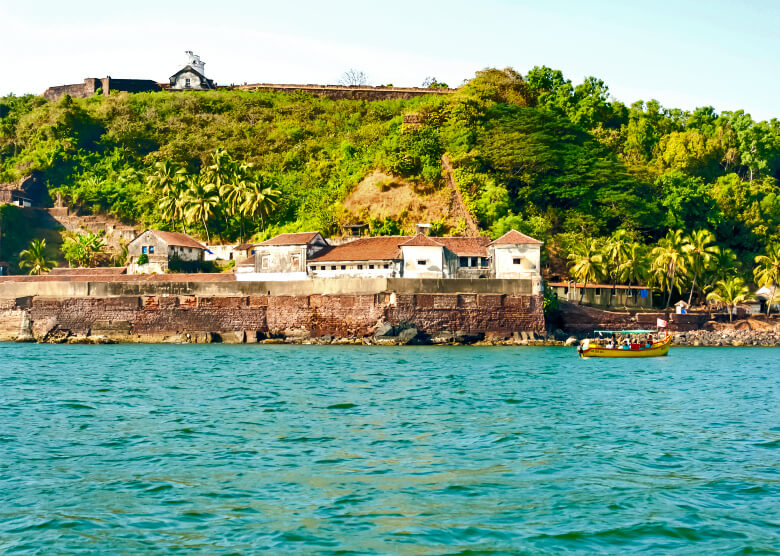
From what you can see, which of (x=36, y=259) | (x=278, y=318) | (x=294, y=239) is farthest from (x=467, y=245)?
(x=36, y=259)

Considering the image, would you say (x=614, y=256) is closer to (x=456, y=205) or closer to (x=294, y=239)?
(x=456, y=205)

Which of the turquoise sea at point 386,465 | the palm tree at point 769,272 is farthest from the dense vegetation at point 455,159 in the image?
the turquoise sea at point 386,465

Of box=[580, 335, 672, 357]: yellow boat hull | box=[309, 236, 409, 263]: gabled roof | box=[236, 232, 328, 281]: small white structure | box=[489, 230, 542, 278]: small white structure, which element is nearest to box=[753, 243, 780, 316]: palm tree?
box=[580, 335, 672, 357]: yellow boat hull

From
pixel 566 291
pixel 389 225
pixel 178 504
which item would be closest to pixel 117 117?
pixel 389 225

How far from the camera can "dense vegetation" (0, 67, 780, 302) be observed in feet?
212

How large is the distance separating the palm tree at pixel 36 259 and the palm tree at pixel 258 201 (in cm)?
1722

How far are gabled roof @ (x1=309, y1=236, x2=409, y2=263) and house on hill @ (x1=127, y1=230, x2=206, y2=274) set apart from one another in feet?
40.2

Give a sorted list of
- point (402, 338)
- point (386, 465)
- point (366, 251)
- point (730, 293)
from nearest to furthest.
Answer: point (386, 465) → point (402, 338) → point (366, 251) → point (730, 293)

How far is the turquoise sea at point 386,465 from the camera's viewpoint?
11531mm

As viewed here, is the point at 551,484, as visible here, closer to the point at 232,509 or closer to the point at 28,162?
the point at 232,509

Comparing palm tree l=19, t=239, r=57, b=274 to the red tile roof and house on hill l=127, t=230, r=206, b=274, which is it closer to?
house on hill l=127, t=230, r=206, b=274

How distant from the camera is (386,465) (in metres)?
15.5

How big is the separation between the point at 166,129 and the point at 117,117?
17.1ft

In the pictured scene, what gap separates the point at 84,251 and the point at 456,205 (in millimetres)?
31404
